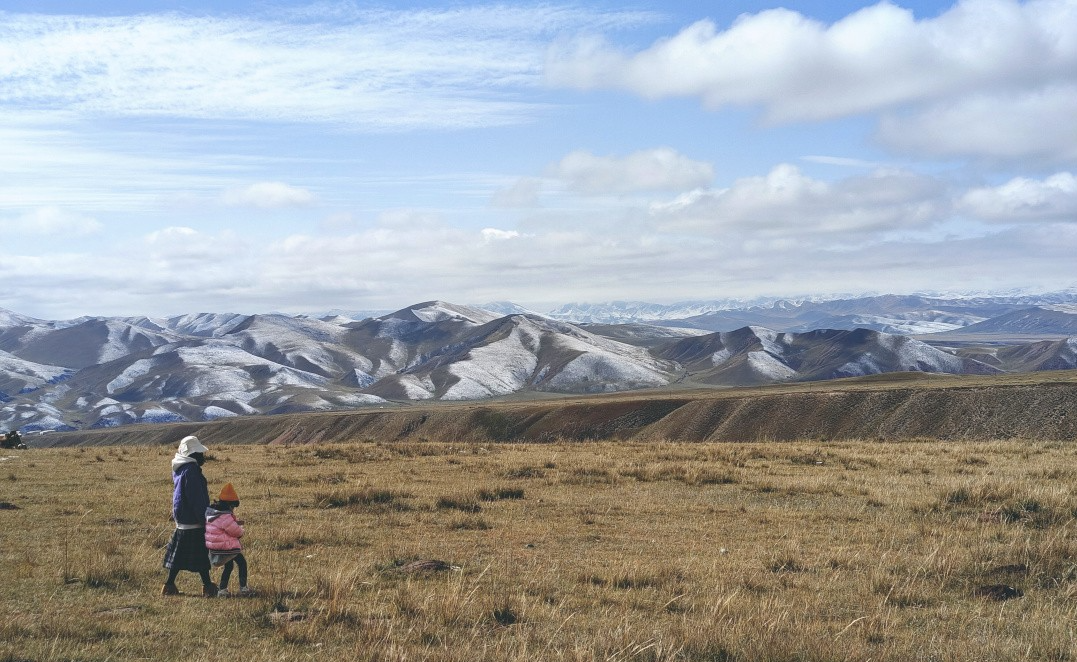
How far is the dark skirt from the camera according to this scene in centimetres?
1105

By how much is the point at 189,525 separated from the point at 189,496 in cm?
39

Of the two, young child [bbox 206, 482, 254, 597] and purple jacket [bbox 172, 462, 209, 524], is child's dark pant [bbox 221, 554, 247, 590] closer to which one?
young child [bbox 206, 482, 254, 597]

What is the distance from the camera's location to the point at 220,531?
11.1 meters

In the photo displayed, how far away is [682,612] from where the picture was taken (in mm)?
10102

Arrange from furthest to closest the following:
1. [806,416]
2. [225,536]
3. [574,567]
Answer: [806,416] → [574,567] → [225,536]

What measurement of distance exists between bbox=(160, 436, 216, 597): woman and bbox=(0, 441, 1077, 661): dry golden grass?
0.44 meters

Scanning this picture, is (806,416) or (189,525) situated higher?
(189,525)

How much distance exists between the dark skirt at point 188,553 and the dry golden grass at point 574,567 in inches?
18.5

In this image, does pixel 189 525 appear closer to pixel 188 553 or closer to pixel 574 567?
pixel 188 553

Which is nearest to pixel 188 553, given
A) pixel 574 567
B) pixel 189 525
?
pixel 189 525

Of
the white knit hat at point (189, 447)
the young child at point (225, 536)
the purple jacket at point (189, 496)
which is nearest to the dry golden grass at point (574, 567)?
the young child at point (225, 536)

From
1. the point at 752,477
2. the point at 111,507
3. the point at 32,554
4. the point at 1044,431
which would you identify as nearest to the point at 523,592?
the point at 32,554

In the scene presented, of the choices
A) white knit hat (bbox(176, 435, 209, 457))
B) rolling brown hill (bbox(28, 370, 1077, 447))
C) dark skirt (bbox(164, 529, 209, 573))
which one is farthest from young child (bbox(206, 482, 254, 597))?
rolling brown hill (bbox(28, 370, 1077, 447))

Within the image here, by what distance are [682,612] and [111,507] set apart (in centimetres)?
1587
